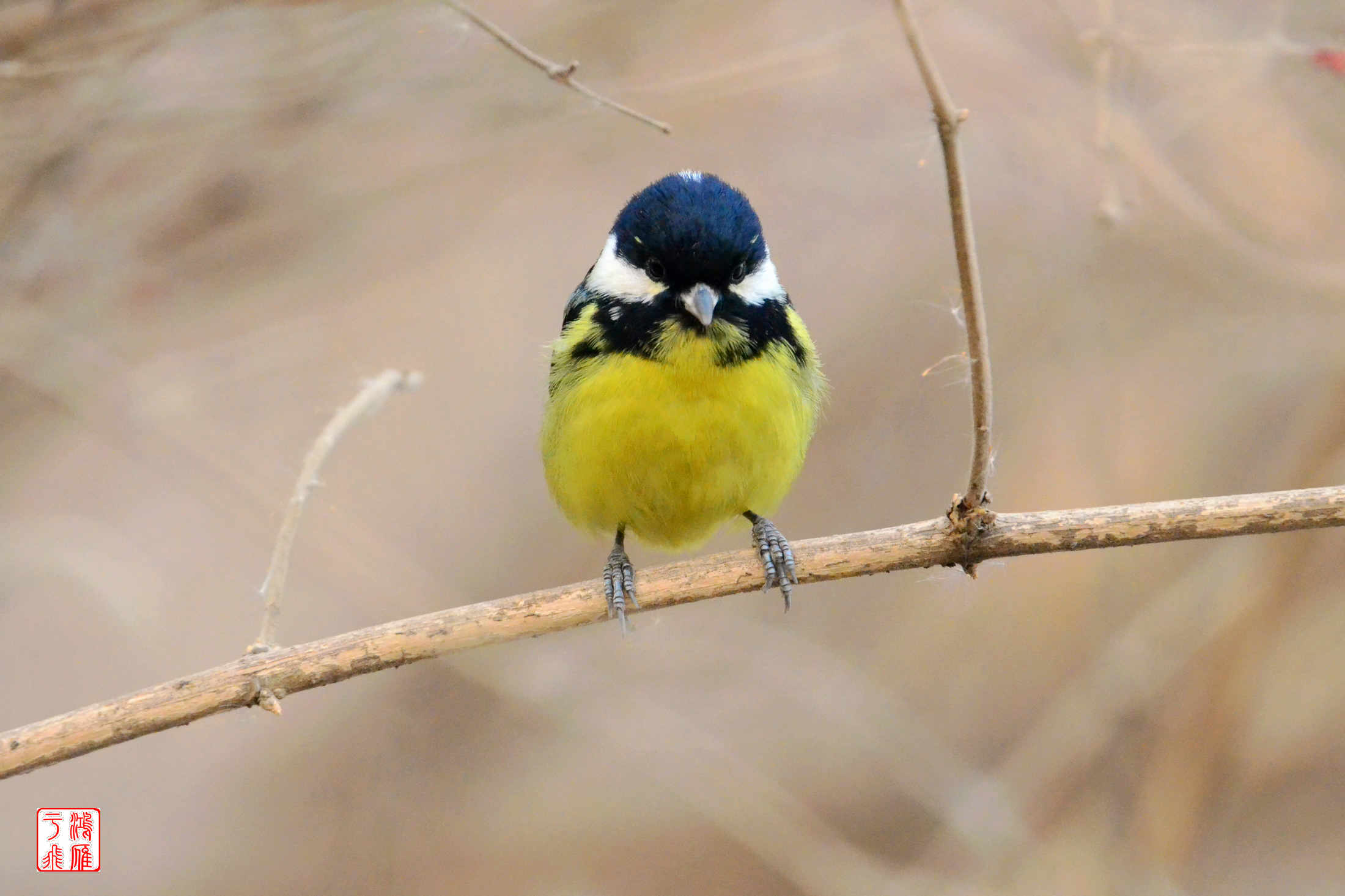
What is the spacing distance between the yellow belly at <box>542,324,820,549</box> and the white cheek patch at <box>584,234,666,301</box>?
0.60 feet

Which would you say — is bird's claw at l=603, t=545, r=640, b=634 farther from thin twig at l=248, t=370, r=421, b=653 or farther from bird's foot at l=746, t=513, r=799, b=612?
thin twig at l=248, t=370, r=421, b=653

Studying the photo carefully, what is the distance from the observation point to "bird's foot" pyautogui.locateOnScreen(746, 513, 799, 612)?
10.2 feet

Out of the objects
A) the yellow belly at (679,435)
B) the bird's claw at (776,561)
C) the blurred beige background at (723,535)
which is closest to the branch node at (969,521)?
the bird's claw at (776,561)

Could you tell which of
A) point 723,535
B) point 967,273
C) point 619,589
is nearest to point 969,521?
point 967,273

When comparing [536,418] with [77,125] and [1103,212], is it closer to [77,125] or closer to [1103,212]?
[77,125]

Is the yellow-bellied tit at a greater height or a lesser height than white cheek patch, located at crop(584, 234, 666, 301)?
lesser

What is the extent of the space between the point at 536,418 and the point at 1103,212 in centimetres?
310

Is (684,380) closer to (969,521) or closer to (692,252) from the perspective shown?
(692,252)

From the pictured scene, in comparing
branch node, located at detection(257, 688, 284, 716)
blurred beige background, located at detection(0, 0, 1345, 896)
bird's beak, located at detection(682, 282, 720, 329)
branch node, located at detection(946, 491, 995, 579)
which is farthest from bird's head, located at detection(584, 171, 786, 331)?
branch node, located at detection(257, 688, 284, 716)

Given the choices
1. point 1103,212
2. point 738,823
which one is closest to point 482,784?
point 738,823

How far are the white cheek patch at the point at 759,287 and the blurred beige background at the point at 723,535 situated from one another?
1.07 metres

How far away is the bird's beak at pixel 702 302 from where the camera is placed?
10.3 ft

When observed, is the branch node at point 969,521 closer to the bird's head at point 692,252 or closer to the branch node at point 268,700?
the bird's head at point 692,252

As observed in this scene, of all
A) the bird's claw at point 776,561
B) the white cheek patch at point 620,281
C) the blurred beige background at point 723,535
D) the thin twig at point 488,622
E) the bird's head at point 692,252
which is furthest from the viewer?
the blurred beige background at point 723,535
